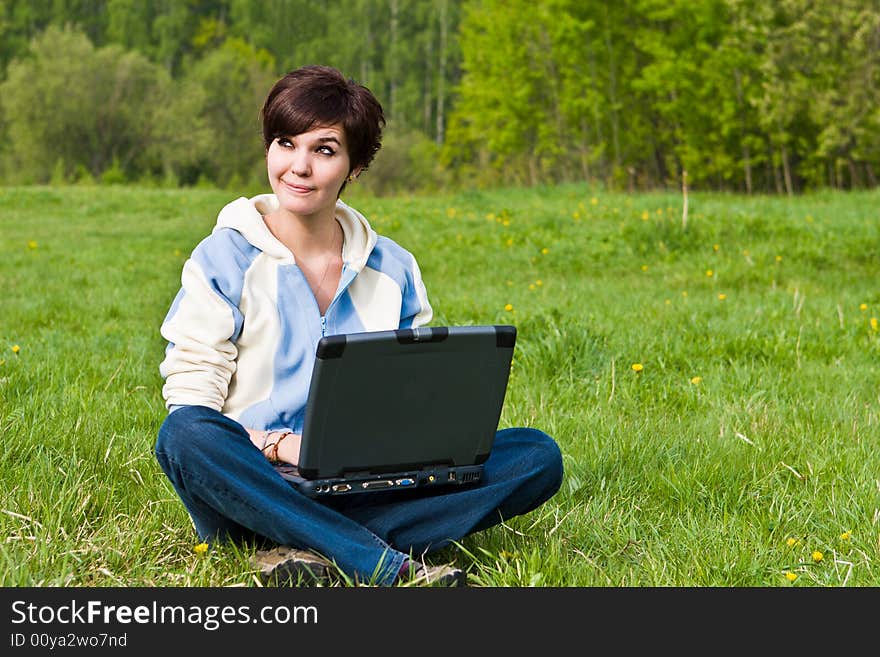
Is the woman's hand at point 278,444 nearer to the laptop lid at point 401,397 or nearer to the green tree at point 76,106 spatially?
the laptop lid at point 401,397

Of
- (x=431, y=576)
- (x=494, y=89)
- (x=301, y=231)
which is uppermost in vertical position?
(x=301, y=231)

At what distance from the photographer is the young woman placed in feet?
8.79

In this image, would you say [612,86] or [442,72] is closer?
[612,86]

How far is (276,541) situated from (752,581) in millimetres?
1305

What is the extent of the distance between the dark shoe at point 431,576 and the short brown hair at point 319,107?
3.79ft

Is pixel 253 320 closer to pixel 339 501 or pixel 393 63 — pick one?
pixel 339 501

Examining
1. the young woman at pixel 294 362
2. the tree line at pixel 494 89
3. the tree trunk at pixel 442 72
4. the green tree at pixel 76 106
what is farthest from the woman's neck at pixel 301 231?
the tree trunk at pixel 442 72

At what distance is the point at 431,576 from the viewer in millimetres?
2705

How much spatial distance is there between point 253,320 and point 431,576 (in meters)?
0.84

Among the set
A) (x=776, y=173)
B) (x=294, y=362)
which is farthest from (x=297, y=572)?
(x=776, y=173)

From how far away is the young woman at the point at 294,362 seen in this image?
8.79 ft

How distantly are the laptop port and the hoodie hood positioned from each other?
2.14ft

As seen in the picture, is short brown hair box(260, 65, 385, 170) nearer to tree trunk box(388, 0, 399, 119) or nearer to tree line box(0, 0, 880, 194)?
tree line box(0, 0, 880, 194)

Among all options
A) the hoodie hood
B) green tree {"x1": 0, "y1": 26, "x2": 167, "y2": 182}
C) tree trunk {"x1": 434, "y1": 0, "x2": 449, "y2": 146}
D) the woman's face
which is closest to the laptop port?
the hoodie hood
